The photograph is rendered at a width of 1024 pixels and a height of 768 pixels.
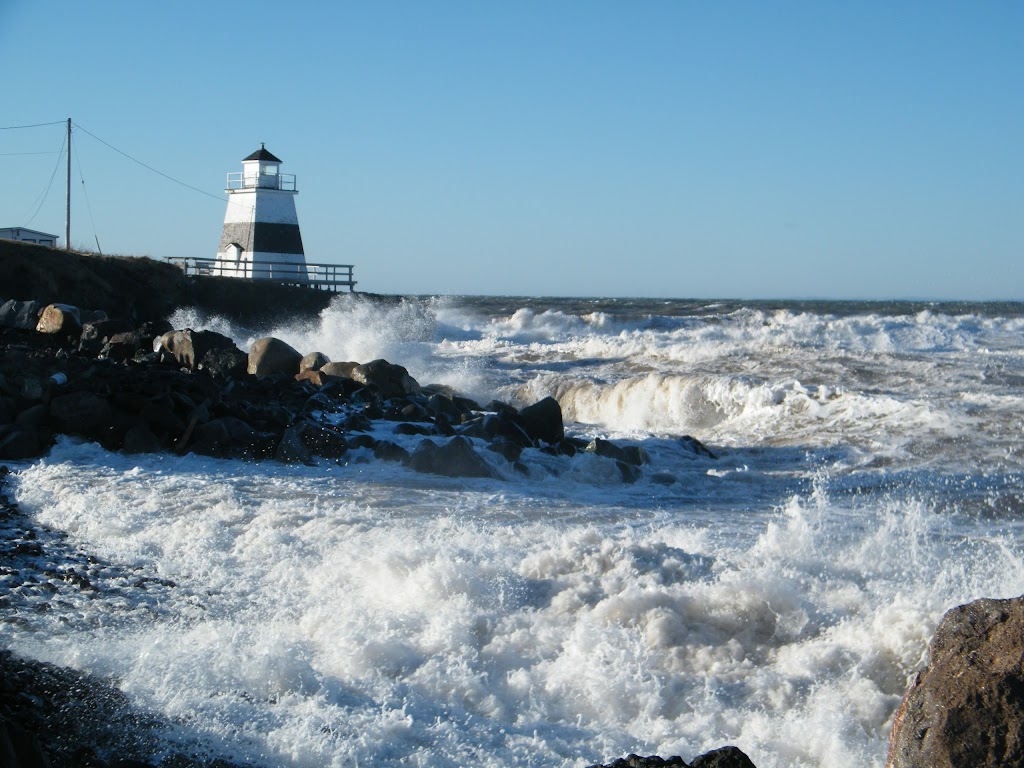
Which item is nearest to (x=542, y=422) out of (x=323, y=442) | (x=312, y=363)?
(x=323, y=442)

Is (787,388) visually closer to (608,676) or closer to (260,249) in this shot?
(608,676)

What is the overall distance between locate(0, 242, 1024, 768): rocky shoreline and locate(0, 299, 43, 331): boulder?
3 cm

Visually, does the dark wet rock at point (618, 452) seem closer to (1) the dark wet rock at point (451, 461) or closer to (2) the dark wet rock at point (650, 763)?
(1) the dark wet rock at point (451, 461)

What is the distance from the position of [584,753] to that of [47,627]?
3.17m

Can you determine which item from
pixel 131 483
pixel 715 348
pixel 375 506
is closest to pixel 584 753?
pixel 375 506

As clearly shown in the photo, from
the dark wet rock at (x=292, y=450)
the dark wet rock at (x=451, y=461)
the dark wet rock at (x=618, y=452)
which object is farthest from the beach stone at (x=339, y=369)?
the dark wet rock at (x=618, y=452)

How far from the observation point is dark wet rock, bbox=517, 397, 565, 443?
1174 cm

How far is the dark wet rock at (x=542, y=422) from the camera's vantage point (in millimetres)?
11742

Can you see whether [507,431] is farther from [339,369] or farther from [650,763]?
[650,763]

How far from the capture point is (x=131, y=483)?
28.9ft

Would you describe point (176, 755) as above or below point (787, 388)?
below

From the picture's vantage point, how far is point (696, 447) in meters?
12.3

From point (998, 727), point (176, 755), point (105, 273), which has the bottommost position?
point (176, 755)

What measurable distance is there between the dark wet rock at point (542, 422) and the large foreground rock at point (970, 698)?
8277 millimetres
